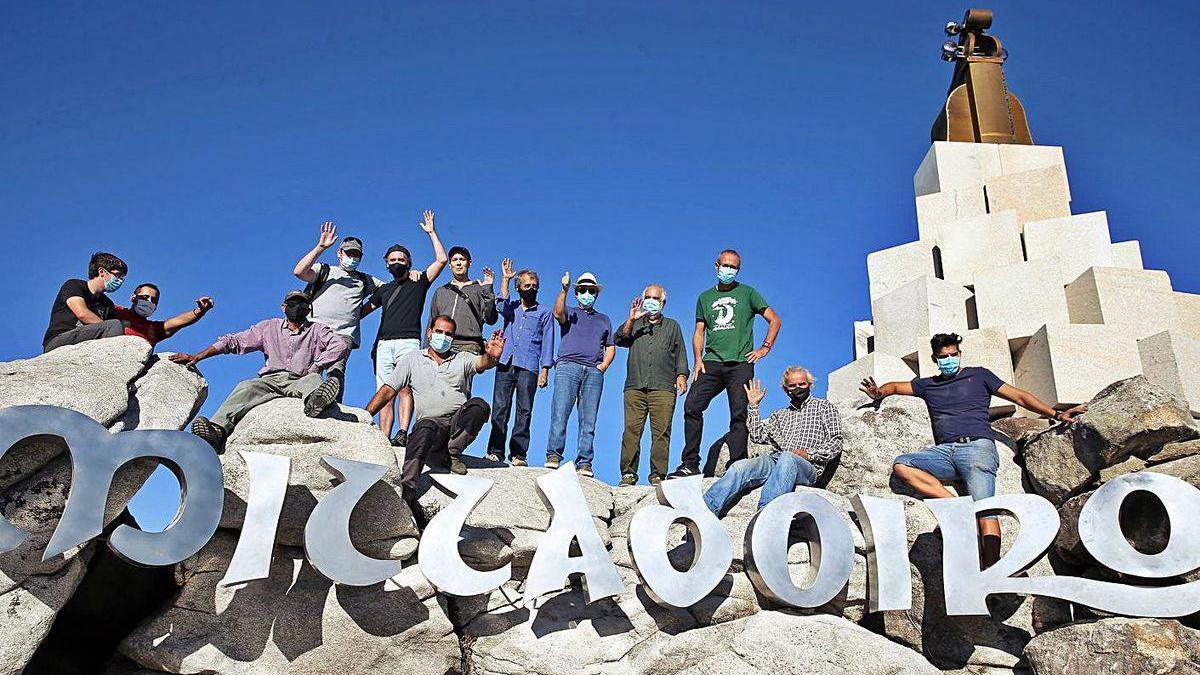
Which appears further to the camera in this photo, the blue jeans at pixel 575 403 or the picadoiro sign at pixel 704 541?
the blue jeans at pixel 575 403

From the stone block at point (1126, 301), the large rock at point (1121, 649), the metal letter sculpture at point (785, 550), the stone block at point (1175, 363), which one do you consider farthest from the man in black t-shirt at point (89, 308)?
the stone block at point (1126, 301)

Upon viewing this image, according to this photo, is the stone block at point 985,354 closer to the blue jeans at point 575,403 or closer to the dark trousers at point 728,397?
the dark trousers at point 728,397

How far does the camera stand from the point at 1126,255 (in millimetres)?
15500

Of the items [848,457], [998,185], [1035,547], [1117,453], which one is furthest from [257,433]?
[998,185]

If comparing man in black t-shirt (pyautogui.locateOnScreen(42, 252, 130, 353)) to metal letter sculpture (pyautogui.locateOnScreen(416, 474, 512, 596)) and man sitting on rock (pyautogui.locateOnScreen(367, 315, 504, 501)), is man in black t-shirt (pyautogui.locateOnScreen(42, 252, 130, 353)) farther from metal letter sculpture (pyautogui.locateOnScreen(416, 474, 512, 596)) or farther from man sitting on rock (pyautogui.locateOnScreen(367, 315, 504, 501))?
metal letter sculpture (pyautogui.locateOnScreen(416, 474, 512, 596))

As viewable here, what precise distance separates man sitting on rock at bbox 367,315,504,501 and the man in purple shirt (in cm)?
80

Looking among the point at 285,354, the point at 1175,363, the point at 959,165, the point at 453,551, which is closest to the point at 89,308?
the point at 285,354

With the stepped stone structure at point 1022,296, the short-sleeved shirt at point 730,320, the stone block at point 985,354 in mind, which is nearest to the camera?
the short-sleeved shirt at point 730,320

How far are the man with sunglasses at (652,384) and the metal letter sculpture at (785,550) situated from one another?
2166 mm

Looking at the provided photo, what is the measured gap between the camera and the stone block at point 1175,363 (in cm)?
1241

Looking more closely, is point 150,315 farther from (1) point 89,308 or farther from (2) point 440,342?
(2) point 440,342

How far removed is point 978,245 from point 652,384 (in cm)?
843

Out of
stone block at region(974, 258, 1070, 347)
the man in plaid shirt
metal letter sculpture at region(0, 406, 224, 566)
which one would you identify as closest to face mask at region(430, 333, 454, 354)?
metal letter sculpture at region(0, 406, 224, 566)

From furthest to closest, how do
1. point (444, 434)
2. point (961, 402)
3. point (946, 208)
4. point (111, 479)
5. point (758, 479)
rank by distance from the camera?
point (946, 208) → point (961, 402) → point (758, 479) → point (444, 434) → point (111, 479)
